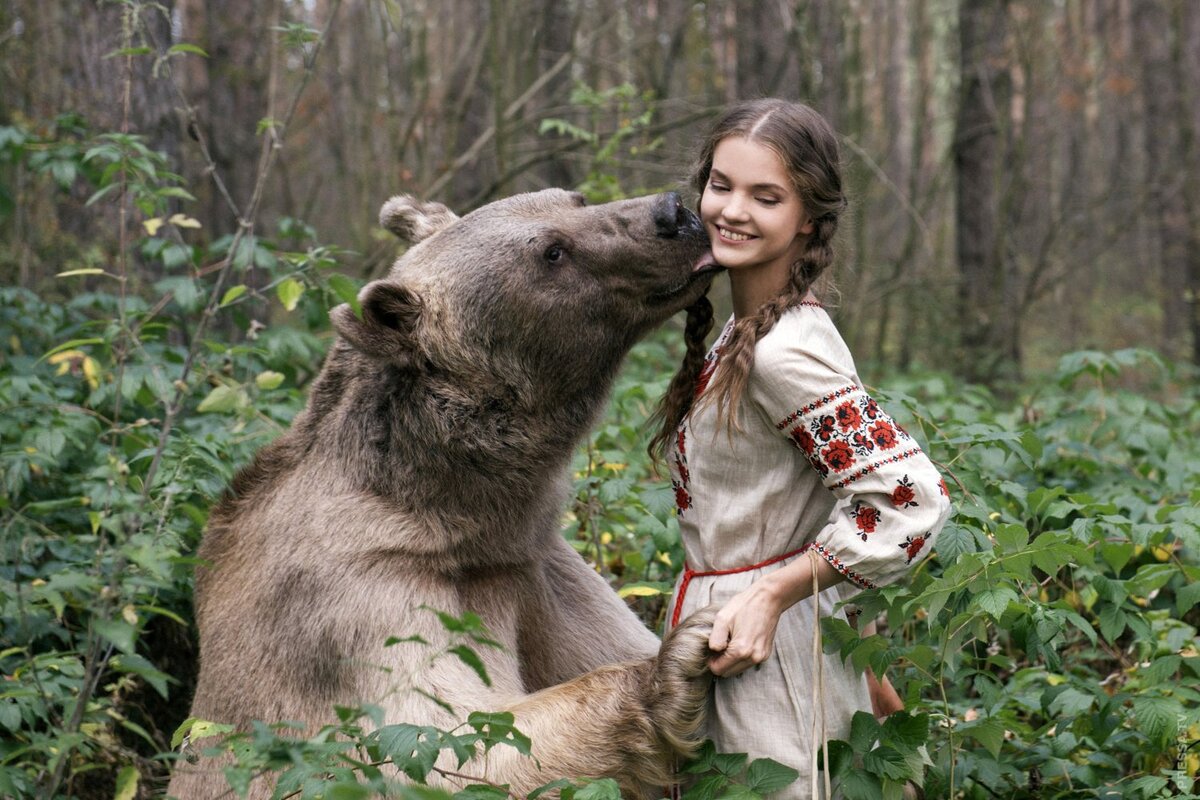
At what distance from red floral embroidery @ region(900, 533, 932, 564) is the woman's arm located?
0.17 metres

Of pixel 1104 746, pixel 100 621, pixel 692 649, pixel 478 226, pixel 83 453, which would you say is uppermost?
pixel 478 226

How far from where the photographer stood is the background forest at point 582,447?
323 cm

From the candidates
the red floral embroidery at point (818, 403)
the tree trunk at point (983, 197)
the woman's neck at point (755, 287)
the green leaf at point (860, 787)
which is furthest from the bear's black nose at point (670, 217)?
the tree trunk at point (983, 197)

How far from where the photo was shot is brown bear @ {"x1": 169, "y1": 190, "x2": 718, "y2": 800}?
3.25 m

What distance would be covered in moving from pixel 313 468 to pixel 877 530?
1.80 metres

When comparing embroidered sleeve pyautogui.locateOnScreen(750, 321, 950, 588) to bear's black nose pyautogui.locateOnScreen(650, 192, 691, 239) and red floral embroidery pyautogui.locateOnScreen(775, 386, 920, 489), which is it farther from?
bear's black nose pyautogui.locateOnScreen(650, 192, 691, 239)

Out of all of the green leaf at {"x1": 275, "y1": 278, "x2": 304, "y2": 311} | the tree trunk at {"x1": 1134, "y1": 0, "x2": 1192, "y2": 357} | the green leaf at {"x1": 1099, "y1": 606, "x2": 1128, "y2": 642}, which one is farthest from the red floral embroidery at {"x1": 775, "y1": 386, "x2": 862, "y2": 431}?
the tree trunk at {"x1": 1134, "y1": 0, "x2": 1192, "y2": 357}

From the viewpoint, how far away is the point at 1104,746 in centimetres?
382

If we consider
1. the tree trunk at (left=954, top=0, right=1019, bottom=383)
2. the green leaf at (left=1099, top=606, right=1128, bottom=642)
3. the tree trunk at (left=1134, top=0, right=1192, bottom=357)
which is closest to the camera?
the green leaf at (left=1099, top=606, right=1128, bottom=642)

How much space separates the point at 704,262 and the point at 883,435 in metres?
0.92

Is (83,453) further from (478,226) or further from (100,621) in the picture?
(100,621)

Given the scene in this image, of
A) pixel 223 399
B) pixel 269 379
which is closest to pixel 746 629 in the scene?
pixel 223 399

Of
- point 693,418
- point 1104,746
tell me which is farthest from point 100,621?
point 1104,746

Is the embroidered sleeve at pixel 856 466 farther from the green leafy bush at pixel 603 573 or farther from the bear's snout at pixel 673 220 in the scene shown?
the bear's snout at pixel 673 220
